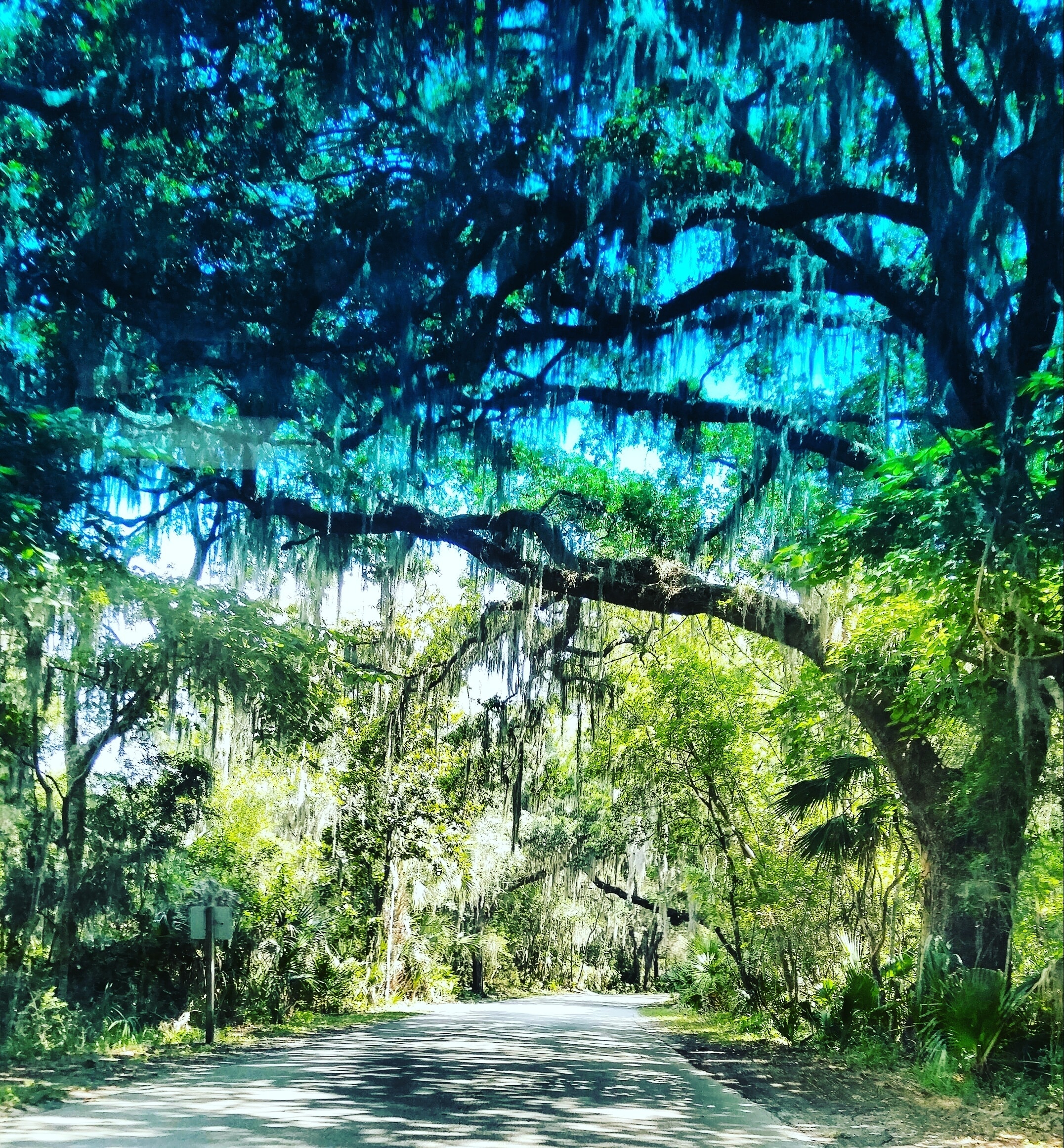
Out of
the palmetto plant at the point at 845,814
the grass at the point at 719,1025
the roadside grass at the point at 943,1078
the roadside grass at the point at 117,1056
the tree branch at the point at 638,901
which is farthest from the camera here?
the tree branch at the point at 638,901

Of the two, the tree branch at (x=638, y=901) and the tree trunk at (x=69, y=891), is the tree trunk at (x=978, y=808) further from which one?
the tree branch at (x=638, y=901)

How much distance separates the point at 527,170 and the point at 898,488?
11.7ft

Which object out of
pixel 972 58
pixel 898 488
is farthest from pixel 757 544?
pixel 972 58

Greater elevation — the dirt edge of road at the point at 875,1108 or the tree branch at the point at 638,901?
the tree branch at the point at 638,901

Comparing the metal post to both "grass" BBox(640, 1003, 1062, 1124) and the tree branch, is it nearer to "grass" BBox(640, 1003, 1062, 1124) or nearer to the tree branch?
"grass" BBox(640, 1003, 1062, 1124)

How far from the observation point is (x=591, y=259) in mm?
8172

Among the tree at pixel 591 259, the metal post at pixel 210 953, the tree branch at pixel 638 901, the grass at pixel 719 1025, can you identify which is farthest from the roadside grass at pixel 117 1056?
the tree branch at pixel 638 901

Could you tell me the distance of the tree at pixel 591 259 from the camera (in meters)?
6.81

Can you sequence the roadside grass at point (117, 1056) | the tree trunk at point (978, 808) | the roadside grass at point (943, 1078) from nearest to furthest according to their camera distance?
the roadside grass at point (943, 1078) < the roadside grass at point (117, 1056) < the tree trunk at point (978, 808)

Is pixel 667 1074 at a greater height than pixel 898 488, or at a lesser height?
lesser

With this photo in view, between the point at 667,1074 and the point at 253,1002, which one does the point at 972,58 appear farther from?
the point at 253,1002

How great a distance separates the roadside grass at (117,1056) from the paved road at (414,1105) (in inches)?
16.9

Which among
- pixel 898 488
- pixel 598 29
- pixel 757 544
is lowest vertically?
pixel 898 488

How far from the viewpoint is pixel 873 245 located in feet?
28.6
